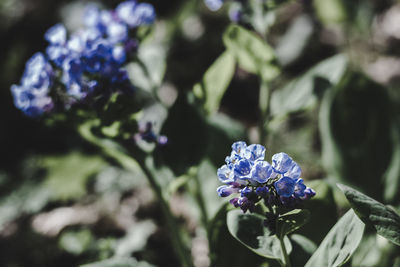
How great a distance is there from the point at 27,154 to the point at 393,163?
241 centimetres

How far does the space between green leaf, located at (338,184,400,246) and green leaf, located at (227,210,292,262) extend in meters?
0.26

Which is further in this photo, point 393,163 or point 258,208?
point 393,163

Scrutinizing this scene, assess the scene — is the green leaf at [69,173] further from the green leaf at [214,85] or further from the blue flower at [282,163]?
the blue flower at [282,163]

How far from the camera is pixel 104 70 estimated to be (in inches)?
55.5

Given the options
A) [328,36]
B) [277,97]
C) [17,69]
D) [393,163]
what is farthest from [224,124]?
[17,69]

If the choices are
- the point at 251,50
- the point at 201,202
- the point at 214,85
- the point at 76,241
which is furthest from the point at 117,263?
the point at 251,50

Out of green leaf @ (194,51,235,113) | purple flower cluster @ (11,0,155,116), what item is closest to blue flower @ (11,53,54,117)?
purple flower cluster @ (11,0,155,116)

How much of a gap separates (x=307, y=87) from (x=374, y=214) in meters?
0.86

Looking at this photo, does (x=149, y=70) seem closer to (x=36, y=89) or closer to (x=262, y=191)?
(x=36, y=89)

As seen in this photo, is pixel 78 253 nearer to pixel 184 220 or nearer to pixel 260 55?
pixel 184 220

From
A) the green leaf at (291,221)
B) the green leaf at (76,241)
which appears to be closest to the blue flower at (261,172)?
the green leaf at (291,221)

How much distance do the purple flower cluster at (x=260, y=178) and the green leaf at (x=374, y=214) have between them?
113 mm

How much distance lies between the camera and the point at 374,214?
3.39 feet

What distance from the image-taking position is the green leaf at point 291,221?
1.05m
